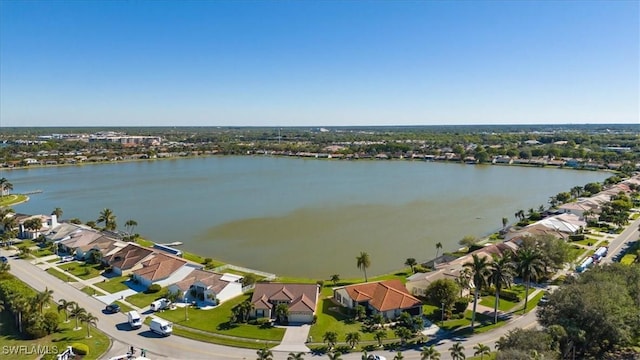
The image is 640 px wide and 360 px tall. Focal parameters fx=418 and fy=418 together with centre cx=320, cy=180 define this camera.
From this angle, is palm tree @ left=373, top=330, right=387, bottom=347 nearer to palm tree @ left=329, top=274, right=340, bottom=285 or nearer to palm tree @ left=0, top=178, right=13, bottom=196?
palm tree @ left=329, top=274, right=340, bottom=285

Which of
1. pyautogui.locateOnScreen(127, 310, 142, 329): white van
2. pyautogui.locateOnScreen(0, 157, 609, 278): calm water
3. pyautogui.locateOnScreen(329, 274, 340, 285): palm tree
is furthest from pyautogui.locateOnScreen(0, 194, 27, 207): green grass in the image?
pyautogui.locateOnScreen(329, 274, 340, 285): palm tree

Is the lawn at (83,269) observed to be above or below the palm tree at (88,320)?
below

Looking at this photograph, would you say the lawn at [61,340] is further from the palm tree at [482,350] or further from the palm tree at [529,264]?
the palm tree at [529,264]

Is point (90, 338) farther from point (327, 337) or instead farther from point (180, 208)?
point (180, 208)

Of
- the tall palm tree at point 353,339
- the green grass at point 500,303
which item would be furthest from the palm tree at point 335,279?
the green grass at point 500,303

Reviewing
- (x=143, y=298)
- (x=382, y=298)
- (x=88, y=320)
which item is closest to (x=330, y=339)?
(x=382, y=298)

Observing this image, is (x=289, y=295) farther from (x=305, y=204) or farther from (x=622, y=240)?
(x=622, y=240)
